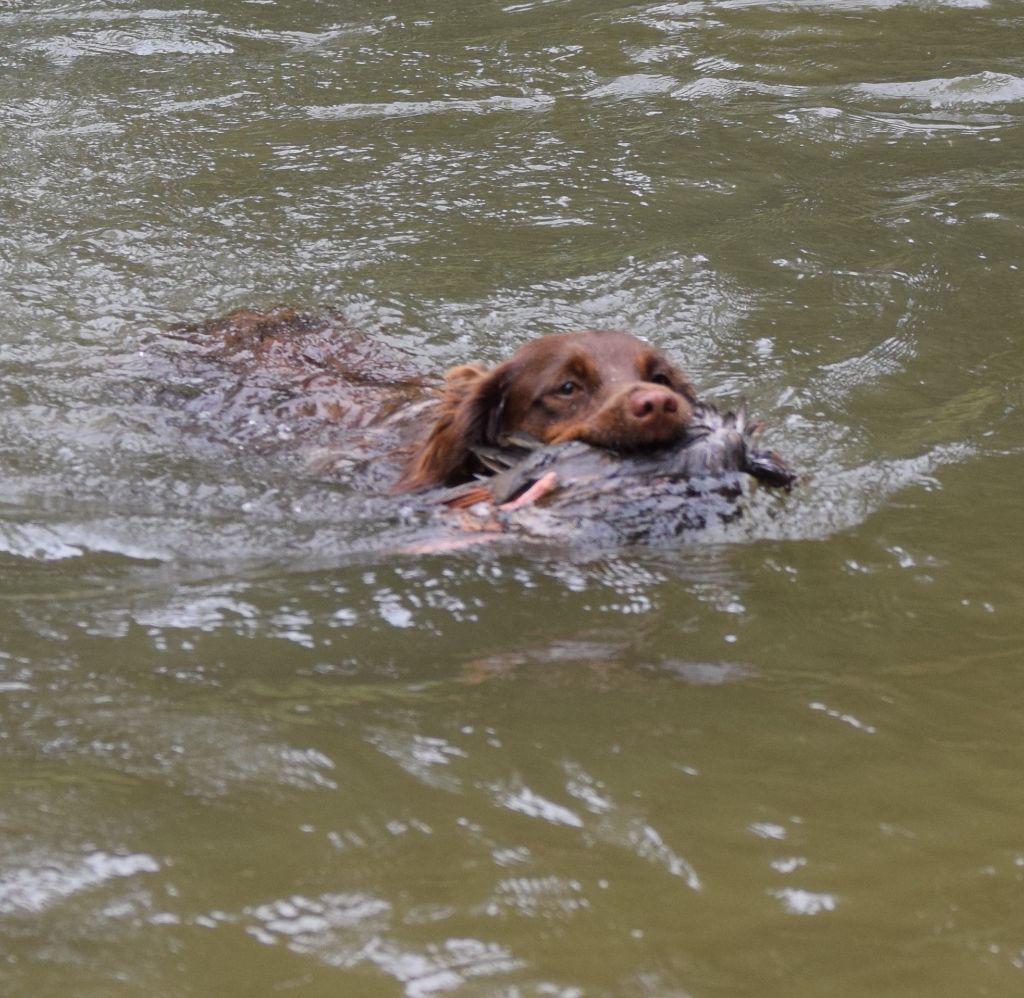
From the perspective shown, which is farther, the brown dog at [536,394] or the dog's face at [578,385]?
the brown dog at [536,394]

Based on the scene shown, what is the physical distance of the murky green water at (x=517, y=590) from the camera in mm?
3014

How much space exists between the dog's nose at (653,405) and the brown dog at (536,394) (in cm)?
41

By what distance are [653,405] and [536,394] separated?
84cm

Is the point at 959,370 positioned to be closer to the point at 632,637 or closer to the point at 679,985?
the point at 632,637

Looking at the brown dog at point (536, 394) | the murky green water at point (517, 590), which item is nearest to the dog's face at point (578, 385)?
the brown dog at point (536, 394)

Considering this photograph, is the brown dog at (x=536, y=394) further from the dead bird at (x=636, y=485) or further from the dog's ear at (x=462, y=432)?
the dead bird at (x=636, y=485)

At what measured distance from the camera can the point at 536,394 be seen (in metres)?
5.67

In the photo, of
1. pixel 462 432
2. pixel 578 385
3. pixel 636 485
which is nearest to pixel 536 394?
pixel 578 385

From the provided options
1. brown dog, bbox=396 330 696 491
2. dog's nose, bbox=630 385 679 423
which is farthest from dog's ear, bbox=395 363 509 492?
dog's nose, bbox=630 385 679 423

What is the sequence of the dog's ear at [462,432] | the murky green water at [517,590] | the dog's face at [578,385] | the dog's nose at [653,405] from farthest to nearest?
the dog's ear at [462,432]
the dog's face at [578,385]
the dog's nose at [653,405]
the murky green water at [517,590]

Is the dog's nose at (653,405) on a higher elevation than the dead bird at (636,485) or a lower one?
higher

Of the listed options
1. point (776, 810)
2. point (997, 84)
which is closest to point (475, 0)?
point (997, 84)

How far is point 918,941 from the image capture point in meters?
2.95

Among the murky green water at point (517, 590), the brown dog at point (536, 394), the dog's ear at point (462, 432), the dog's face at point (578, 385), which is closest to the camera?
the murky green water at point (517, 590)
